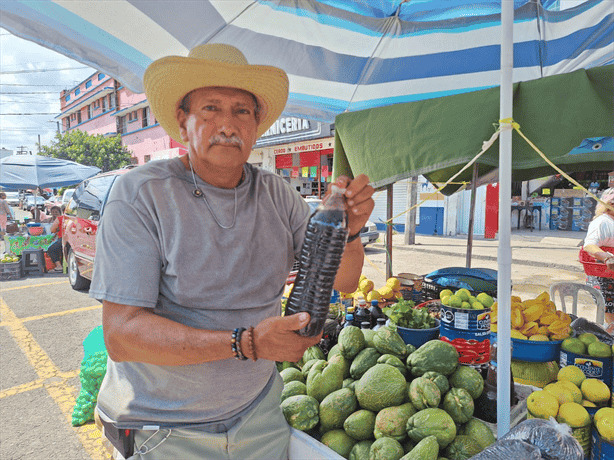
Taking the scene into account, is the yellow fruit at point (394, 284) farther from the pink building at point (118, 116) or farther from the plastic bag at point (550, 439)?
the pink building at point (118, 116)

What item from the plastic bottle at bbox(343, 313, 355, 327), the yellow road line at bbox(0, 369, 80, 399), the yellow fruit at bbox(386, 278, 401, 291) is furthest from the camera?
the yellow road line at bbox(0, 369, 80, 399)

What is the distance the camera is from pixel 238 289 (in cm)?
144

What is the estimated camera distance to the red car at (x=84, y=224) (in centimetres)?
752

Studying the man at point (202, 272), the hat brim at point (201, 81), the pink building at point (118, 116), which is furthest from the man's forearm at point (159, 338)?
the pink building at point (118, 116)

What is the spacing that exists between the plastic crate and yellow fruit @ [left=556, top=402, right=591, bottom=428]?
35.0ft

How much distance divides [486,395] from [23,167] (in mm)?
14340

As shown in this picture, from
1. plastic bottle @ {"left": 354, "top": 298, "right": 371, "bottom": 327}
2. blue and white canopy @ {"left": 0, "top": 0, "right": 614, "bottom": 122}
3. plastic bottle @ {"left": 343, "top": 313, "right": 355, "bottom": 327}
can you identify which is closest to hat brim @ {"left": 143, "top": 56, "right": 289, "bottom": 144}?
blue and white canopy @ {"left": 0, "top": 0, "right": 614, "bottom": 122}

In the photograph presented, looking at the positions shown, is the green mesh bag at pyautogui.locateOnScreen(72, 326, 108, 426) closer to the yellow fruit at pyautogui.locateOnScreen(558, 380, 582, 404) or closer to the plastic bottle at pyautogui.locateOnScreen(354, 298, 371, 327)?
the plastic bottle at pyautogui.locateOnScreen(354, 298, 371, 327)

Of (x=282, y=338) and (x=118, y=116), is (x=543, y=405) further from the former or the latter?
(x=118, y=116)

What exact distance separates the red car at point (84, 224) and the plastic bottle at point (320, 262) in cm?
724

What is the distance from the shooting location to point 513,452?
1.46 metres

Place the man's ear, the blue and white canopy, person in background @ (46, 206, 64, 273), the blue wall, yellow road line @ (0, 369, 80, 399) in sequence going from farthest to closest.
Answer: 1. the blue wall
2. person in background @ (46, 206, 64, 273)
3. yellow road line @ (0, 369, 80, 399)
4. the blue and white canopy
5. the man's ear

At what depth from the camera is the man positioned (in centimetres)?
121

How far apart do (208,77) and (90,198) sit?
7.57 metres
